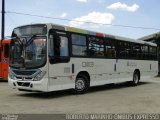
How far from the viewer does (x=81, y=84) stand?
16.1 meters

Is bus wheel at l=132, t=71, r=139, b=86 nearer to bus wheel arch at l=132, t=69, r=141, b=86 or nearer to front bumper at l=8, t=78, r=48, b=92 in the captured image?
bus wheel arch at l=132, t=69, r=141, b=86

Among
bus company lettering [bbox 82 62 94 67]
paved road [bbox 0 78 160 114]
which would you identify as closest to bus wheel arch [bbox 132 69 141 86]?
bus company lettering [bbox 82 62 94 67]

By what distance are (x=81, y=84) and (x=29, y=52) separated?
316 centimetres

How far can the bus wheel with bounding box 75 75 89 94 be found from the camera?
15.9 meters

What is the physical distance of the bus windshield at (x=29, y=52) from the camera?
46.0ft

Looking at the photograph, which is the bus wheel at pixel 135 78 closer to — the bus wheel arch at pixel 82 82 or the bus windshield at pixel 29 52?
the bus wheel arch at pixel 82 82

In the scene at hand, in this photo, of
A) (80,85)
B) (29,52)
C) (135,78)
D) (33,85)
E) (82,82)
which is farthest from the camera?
(135,78)

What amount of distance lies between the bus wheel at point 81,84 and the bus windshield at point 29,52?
2564 millimetres

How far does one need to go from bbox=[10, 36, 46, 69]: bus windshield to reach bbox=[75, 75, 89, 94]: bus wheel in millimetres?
2564

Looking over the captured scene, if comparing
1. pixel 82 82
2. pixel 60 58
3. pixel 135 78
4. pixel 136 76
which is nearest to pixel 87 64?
pixel 82 82

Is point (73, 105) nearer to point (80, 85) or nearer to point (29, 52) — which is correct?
point (29, 52)

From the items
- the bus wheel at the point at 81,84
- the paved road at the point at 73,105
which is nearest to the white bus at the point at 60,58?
the bus wheel at the point at 81,84

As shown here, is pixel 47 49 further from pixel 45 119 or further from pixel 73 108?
pixel 45 119

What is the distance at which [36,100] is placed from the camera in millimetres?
13570
